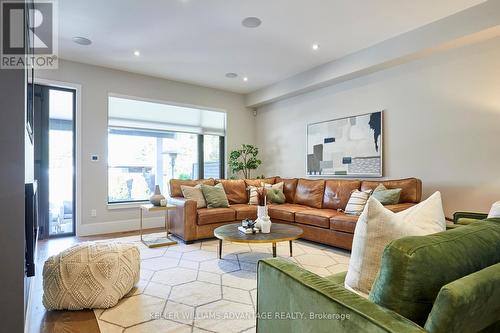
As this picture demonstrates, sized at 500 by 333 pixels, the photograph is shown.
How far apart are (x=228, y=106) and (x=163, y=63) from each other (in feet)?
6.41

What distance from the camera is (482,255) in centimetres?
97

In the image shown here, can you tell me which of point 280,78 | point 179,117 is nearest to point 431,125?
point 280,78

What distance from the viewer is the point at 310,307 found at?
1.03m

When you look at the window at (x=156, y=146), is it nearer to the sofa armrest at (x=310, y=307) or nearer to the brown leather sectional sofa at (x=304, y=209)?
the brown leather sectional sofa at (x=304, y=209)

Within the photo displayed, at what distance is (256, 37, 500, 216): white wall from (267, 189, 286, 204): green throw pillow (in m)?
1.73

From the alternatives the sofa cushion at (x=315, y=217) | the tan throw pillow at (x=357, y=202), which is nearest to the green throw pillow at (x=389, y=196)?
the tan throw pillow at (x=357, y=202)

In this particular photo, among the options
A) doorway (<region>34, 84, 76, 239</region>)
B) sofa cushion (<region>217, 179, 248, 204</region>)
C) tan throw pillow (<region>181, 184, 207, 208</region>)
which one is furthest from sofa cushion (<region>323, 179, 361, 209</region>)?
doorway (<region>34, 84, 76, 239</region>)

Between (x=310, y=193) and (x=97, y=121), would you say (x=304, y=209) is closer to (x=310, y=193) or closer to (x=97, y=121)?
(x=310, y=193)

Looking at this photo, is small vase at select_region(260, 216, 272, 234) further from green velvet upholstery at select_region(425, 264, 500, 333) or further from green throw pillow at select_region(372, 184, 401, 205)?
green velvet upholstery at select_region(425, 264, 500, 333)

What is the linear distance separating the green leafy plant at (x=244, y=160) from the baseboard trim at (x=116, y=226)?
6.12 feet

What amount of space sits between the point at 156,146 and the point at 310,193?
3.17 meters

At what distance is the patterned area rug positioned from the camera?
1.94 metres

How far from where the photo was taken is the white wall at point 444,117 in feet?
10.5

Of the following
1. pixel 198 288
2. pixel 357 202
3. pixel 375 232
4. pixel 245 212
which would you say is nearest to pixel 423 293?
pixel 375 232
